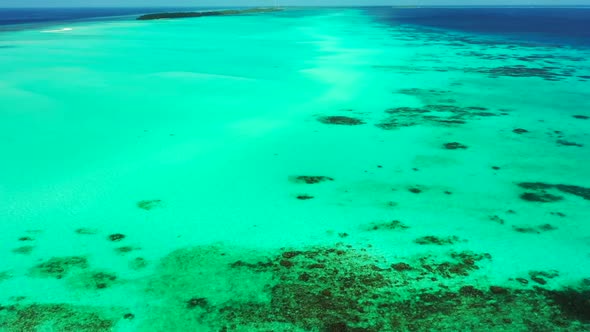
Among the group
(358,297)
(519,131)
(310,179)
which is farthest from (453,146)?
(358,297)

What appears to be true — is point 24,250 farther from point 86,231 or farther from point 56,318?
point 56,318

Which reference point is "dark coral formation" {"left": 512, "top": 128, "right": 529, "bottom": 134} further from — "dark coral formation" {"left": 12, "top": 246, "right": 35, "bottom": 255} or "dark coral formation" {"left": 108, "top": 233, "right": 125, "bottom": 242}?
"dark coral formation" {"left": 12, "top": 246, "right": 35, "bottom": 255}

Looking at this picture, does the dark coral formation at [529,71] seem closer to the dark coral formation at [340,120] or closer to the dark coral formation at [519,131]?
the dark coral formation at [519,131]

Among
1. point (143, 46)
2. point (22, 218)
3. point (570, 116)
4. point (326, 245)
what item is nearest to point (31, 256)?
point (22, 218)

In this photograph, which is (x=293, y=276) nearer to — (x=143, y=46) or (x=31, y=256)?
(x=31, y=256)

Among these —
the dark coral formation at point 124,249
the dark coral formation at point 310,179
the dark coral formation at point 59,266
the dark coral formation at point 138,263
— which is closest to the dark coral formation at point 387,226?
the dark coral formation at point 310,179

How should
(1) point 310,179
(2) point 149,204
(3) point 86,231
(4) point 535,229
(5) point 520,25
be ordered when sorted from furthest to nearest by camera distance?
(5) point 520,25, (1) point 310,179, (2) point 149,204, (4) point 535,229, (3) point 86,231
